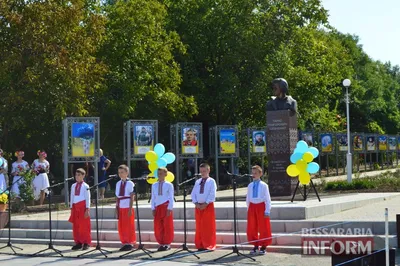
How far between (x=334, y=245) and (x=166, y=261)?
444cm

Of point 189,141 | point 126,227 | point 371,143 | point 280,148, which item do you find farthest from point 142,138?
point 371,143

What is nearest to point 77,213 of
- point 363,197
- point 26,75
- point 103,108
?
point 363,197

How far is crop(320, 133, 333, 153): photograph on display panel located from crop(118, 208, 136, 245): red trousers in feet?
78.4

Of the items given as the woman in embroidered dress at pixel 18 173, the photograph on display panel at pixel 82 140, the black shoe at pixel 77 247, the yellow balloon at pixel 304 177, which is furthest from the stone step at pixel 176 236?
the photograph on display panel at pixel 82 140

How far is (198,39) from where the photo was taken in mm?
37500

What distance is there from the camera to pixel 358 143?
43.2 metres

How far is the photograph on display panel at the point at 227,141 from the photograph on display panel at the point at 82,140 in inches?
297

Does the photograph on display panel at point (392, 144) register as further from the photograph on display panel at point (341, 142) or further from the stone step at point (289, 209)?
the stone step at point (289, 209)

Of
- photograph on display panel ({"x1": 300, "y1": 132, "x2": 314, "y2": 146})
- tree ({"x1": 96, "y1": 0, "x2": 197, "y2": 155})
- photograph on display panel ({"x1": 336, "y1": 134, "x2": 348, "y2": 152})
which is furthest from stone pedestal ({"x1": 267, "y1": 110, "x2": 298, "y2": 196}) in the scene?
photograph on display panel ({"x1": 336, "y1": 134, "x2": 348, "y2": 152})

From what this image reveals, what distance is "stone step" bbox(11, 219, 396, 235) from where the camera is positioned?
1523 cm

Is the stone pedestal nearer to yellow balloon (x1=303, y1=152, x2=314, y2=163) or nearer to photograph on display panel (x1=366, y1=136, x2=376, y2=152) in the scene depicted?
yellow balloon (x1=303, y1=152, x2=314, y2=163)

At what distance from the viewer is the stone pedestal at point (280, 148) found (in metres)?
21.2

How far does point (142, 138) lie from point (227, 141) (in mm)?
5787

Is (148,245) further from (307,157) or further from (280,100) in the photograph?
(280,100)
